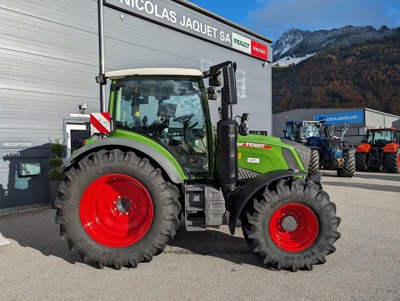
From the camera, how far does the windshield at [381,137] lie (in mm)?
17375

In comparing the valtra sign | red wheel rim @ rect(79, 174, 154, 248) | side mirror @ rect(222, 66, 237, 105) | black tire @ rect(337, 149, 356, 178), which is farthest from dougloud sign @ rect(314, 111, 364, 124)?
red wheel rim @ rect(79, 174, 154, 248)

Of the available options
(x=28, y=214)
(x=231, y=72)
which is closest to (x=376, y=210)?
(x=231, y=72)

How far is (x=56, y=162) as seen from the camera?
305 inches

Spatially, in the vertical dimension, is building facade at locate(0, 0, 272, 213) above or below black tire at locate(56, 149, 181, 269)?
above

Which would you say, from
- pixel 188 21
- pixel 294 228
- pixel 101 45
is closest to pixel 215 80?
pixel 294 228

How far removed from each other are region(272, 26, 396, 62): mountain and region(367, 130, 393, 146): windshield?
8807cm

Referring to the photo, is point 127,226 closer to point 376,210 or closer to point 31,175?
point 31,175

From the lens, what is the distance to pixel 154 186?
4039 mm

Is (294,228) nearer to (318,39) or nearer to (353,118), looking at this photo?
(353,118)

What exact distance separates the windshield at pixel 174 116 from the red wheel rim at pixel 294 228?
3.49ft

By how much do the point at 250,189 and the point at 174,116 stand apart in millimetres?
1349

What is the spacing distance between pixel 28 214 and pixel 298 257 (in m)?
5.82

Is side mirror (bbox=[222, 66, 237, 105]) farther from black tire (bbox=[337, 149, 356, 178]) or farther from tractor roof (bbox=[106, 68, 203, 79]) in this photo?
black tire (bbox=[337, 149, 356, 178])

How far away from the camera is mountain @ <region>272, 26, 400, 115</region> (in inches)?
2455
